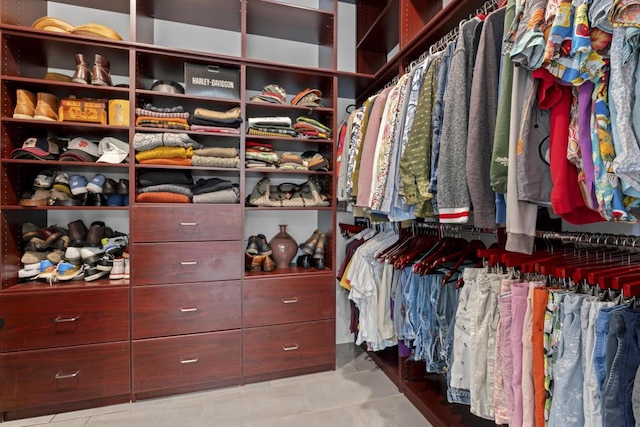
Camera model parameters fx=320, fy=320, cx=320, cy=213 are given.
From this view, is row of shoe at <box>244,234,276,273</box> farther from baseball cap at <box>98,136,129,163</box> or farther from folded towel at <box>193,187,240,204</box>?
baseball cap at <box>98,136,129,163</box>

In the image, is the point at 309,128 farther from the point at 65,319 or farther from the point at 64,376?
the point at 64,376

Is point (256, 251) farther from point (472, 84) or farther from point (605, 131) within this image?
point (605, 131)

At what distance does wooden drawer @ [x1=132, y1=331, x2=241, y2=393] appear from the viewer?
1.88 meters

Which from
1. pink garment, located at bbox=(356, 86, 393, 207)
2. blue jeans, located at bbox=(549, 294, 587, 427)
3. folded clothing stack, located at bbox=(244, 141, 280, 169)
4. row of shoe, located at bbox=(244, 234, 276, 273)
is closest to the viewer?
blue jeans, located at bbox=(549, 294, 587, 427)

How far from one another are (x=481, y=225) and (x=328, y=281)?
1.33 metres

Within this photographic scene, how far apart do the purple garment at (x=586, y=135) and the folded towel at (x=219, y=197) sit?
1743mm

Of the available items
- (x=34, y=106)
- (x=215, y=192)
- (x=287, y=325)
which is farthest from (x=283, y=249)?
(x=34, y=106)

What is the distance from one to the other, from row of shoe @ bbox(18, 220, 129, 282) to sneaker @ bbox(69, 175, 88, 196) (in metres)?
0.22

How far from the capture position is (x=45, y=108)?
1816 millimetres

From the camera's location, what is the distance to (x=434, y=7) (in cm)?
203

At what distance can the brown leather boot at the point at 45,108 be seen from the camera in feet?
5.90

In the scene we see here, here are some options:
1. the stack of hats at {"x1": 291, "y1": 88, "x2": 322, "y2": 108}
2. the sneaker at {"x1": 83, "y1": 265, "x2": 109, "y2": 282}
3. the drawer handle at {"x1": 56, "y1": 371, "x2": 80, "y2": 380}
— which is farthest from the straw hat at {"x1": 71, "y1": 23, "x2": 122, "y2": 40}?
the drawer handle at {"x1": 56, "y1": 371, "x2": 80, "y2": 380}

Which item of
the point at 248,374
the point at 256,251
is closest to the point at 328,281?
the point at 256,251

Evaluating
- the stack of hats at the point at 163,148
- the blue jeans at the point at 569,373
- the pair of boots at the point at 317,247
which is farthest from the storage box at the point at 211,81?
the blue jeans at the point at 569,373
